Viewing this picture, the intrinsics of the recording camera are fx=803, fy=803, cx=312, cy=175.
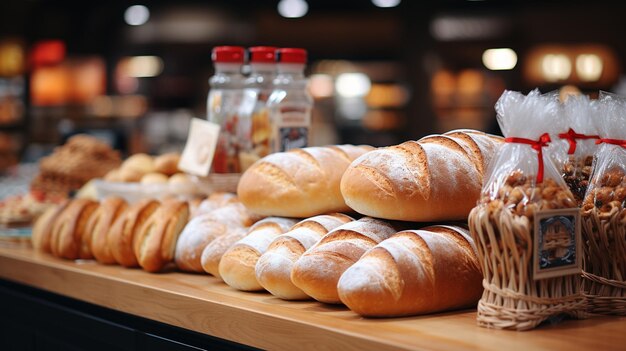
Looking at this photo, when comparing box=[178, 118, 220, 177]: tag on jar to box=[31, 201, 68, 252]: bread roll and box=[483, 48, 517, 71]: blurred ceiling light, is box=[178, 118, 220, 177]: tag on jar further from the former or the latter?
box=[483, 48, 517, 71]: blurred ceiling light

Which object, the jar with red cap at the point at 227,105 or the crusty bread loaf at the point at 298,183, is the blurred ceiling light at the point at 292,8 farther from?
the crusty bread loaf at the point at 298,183

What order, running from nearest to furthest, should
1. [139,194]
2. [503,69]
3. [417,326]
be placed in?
[417,326], [139,194], [503,69]

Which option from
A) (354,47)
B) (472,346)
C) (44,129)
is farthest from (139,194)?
(354,47)

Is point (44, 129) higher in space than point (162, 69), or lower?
lower

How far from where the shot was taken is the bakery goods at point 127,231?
6.76 ft

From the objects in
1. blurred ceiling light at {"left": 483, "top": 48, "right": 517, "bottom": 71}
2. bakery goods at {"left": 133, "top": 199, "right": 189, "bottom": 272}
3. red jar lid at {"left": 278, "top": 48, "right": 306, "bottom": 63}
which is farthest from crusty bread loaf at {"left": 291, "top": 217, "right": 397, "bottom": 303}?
blurred ceiling light at {"left": 483, "top": 48, "right": 517, "bottom": 71}

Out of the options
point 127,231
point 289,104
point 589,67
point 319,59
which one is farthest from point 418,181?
point 319,59

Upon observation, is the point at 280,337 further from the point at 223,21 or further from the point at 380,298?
the point at 223,21

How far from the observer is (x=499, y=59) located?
8.70 m

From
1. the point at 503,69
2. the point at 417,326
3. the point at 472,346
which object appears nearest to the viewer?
the point at 472,346

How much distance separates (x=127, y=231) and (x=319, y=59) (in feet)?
33.0

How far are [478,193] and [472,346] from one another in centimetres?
45

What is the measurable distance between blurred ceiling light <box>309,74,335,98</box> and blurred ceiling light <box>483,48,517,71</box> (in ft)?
10.6

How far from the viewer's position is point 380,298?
1.36 metres
